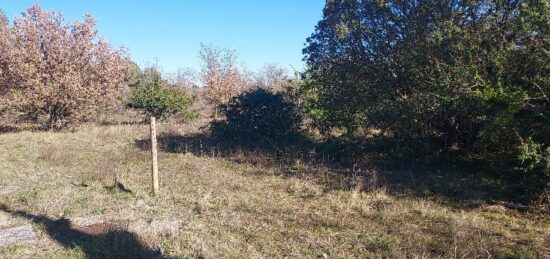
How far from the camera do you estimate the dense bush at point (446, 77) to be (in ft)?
24.8

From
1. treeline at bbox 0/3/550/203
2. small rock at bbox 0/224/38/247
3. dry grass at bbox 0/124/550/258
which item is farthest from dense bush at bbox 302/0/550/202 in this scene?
small rock at bbox 0/224/38/247

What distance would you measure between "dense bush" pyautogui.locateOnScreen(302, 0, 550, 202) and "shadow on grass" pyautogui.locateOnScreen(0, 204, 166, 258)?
585 cm

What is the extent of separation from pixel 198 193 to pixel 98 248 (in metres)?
2.90

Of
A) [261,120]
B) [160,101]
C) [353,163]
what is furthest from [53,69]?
[353,163]

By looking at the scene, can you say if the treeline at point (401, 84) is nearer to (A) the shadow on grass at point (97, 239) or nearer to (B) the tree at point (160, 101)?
(B) the tree at point (160, 101)

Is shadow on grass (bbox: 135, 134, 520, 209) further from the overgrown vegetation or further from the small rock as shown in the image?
the small rock

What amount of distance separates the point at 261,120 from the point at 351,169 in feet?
15.9

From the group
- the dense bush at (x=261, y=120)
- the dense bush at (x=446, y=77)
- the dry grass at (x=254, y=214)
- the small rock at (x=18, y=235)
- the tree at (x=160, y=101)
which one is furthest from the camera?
the tree at (x=160, y=101)

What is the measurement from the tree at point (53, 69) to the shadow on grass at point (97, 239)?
42.2 ft

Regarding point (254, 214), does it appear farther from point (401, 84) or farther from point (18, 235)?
point (401, 84)

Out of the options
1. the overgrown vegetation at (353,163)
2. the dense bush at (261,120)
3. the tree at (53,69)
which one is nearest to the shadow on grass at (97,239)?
the overgrown vegetation at (353,163)

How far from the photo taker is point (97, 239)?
571 cm

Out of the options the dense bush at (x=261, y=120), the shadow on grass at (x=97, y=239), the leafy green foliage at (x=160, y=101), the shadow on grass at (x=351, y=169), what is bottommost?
the shadow on grass at (x=97, y=239)

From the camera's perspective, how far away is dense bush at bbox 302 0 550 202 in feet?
24.8
